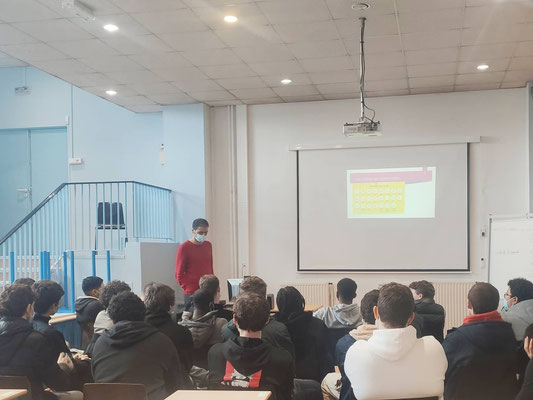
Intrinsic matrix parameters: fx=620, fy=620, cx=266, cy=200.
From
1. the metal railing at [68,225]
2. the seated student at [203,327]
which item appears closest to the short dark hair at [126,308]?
the seated student at [203,327]

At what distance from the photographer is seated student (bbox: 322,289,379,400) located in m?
2.92

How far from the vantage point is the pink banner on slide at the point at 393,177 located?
323 inches

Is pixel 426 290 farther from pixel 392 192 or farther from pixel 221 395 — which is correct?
pixel 392 192

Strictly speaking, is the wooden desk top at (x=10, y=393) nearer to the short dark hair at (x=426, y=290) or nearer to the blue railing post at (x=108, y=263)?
the short dark hair at (x=426, y=290)

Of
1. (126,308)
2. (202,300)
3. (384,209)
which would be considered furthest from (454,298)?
(126,308)

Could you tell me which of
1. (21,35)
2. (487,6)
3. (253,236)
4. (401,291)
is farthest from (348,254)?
(401,291)

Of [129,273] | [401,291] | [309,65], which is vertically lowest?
[129,273]

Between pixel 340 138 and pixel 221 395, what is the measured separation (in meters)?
6.18

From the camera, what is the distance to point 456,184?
8102mm

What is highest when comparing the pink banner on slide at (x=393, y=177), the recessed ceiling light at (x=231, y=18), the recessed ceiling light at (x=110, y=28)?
the recessed ceiling light at (x=231, y=18)

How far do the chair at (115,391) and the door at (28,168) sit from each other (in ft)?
25.6

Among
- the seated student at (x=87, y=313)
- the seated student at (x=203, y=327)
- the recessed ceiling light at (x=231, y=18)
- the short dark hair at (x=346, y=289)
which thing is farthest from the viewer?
the recessed ceiling light at (x=231, y=18)

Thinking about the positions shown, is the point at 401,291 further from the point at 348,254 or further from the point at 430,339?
the point at 348,254

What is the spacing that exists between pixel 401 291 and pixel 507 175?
5.81 meters
